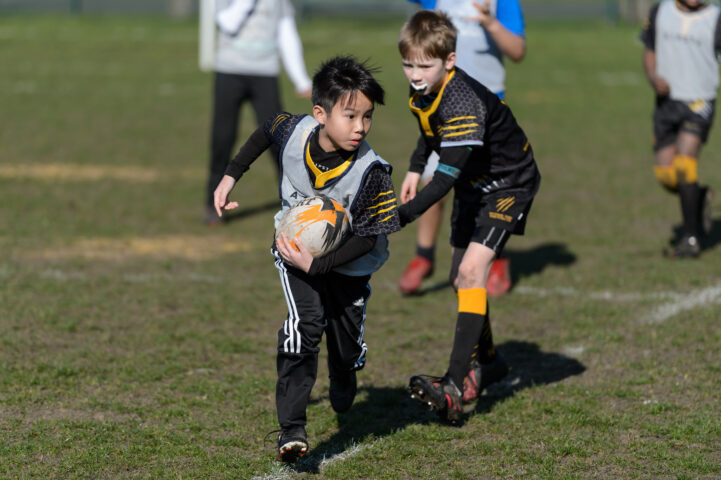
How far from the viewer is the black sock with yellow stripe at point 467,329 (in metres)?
5.14

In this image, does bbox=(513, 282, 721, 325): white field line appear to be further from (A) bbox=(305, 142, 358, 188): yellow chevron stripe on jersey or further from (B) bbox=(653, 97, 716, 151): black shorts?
(A) bbox=(305, 142, 358, 188): yellow chevron stripe on jersey

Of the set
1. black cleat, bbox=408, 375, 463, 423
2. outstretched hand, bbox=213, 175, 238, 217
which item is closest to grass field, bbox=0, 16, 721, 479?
black cleat, bbox=408, 375, 463, 423

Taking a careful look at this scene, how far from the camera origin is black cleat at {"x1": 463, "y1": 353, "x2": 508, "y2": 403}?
550 centimetres

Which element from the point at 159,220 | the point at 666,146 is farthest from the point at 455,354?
the point at 159,220

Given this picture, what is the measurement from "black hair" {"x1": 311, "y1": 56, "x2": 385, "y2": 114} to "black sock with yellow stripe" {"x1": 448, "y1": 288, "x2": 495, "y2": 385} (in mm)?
1270

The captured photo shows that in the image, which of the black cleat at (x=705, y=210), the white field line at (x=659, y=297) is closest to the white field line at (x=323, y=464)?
the white field line at (x=659, y=297)

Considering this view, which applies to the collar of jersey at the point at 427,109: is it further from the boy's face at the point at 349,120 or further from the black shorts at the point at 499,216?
the boy's face at the point at 349,120

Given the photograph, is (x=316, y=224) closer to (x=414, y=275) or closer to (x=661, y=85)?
(x=414, y=275)

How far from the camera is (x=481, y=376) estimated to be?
5625mm

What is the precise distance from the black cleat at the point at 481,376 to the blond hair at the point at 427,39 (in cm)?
172

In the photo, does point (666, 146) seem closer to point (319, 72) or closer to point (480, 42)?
point (480, 42)

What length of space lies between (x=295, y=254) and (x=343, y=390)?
913 millimetres

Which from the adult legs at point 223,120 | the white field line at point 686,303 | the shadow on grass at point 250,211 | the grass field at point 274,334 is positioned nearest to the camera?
the grass field at point 274,334

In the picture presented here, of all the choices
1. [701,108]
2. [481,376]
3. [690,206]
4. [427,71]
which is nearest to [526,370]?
[481,376]
